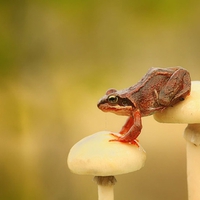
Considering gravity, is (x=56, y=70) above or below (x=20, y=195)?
above

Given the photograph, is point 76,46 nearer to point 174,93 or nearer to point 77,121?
point 77,121

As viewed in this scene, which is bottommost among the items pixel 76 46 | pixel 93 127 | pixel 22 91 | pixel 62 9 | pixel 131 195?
pixel 131 195

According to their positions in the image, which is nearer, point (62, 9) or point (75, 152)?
point (75, 152)

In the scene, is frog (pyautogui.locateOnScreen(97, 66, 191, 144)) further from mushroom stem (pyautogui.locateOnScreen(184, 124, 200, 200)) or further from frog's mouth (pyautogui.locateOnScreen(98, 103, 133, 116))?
mushroom stem (pyautogui.locateOnScreen(184, 124, 200, 200))

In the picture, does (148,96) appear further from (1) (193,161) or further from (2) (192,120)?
(1) (193,161)

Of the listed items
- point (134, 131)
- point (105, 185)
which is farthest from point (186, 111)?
point (105, 185)

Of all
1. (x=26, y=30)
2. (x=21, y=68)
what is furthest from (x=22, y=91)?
(x=26, y=30)
